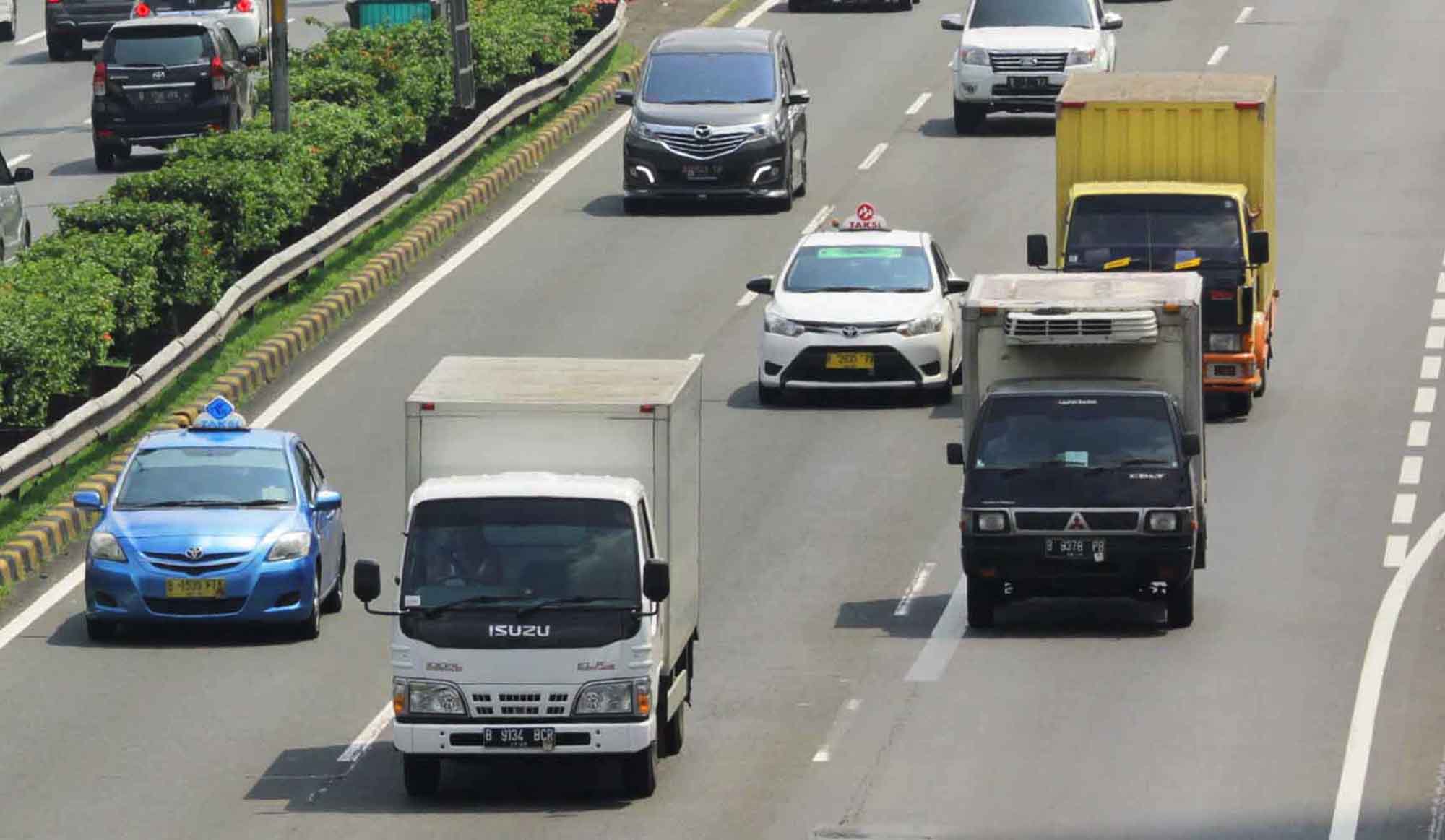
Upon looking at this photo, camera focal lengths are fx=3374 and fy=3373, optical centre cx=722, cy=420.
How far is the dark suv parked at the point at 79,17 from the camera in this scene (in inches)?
2110

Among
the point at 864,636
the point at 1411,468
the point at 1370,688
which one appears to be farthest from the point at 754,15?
the point at 1370,688

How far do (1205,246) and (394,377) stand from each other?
7.84 m

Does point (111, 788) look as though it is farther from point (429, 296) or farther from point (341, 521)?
point (429, 296)

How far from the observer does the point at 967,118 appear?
151ft

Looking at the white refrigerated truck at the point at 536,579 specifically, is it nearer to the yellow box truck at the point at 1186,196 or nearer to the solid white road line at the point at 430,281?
the solid white road line at the point at 430,281

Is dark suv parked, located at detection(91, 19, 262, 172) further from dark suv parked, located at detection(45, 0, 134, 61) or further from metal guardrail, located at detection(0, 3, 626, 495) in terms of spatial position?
dark suv parked, located at detection(45, 0, 134, 61)

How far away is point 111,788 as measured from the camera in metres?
19.4

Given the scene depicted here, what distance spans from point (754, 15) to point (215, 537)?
31.9 m

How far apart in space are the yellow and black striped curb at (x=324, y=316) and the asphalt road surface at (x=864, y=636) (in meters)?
0.37

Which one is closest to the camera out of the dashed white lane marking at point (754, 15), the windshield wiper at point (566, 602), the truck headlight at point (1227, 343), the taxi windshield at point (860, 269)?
the windshield wiper at point (566, 602)

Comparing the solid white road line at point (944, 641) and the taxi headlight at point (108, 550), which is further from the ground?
the taxi headlight at point (108, 550)

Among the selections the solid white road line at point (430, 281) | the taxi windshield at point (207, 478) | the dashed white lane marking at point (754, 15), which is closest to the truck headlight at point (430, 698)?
the taxi windshield at point (207, 478)

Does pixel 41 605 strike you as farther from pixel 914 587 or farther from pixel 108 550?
pixel 914 587

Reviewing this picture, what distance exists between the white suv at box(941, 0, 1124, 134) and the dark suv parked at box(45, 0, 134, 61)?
49.5 ft
